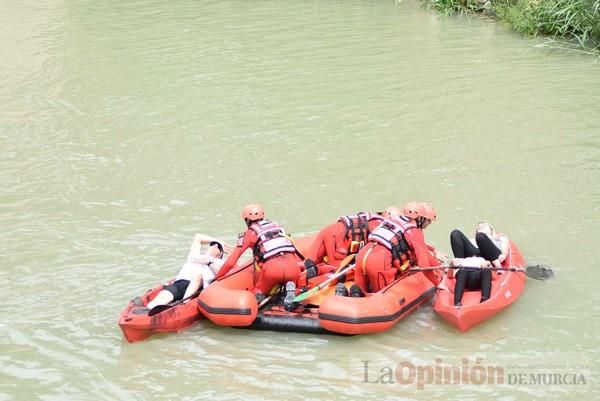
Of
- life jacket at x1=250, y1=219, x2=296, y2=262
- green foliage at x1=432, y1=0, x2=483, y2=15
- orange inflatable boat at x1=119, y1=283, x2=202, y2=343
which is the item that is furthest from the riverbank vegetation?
orange inflatable boat at x1=119, y1=283, x2=202, y2=343

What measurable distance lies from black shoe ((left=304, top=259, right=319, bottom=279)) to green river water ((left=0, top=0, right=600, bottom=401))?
679 millimetres

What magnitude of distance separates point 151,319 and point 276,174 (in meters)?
3.78

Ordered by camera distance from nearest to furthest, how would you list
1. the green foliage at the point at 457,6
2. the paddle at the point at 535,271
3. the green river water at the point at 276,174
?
the green river water at the point at 276,174
the paddle at the point at 535,271
the green foliage at the point at 457,6

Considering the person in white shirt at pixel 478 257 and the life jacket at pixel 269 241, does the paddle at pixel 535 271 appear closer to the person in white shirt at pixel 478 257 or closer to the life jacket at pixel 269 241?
the person in white shirt at pixel 478 257

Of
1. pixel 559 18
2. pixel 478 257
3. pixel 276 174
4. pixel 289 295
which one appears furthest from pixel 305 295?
pixel 559 18

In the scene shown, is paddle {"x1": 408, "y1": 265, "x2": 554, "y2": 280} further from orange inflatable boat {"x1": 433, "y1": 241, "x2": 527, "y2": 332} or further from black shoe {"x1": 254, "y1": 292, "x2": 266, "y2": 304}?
black shoe {"x1": 254, "y1": 292, "x2": 266, "y2": 304}

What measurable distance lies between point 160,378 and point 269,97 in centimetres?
714

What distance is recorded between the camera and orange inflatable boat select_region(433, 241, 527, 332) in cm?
634

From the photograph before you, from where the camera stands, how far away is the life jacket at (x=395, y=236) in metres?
6.65

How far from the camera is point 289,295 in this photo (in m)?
6.59

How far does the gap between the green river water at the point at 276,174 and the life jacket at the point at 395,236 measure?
19.5 inches

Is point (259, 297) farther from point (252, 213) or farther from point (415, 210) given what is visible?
point (415, 210)

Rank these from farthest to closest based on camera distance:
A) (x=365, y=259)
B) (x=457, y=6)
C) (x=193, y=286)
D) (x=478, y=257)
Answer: (x=457, y=6) → (x=478, y=257) → (x=193, y=286) → (x=365, y=259)

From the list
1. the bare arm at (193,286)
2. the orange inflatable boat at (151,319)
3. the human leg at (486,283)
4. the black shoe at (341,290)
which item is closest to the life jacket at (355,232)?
the black shoe at (341,290)
